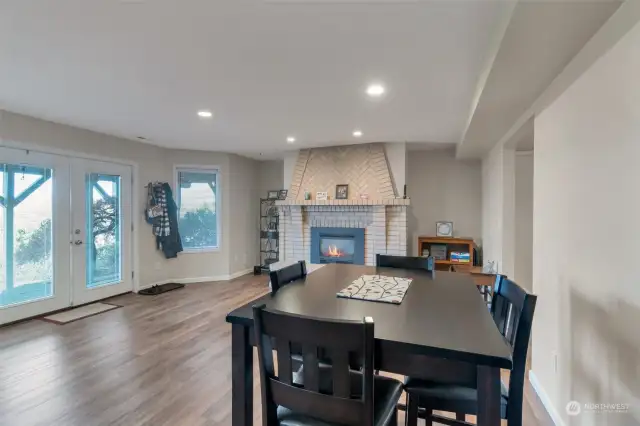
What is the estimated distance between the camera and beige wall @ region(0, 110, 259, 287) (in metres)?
4.07

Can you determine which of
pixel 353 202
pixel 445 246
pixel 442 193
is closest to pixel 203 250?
pixel 353 202

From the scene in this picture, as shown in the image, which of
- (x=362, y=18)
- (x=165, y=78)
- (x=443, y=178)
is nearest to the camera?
(x=362, y=18)

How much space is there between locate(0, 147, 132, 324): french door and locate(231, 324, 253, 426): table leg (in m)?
3.85

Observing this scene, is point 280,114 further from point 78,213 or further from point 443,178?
point 443,178

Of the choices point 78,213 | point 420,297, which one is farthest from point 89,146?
point 420,297

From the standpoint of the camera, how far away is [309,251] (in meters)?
5.78

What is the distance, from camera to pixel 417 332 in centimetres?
115

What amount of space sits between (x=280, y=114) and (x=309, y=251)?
2786mm

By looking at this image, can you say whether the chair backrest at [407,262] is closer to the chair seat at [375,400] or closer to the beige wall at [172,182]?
the chair seat at [375,400]

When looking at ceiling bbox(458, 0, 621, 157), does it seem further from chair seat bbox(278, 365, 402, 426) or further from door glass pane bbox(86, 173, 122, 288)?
door glass pane bbox(86, 173, 122, 288)

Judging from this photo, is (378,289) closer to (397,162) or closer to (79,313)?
(397,162)

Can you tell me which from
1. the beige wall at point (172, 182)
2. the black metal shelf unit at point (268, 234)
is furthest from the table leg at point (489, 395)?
the black metal shelf unit at point (268, 234)

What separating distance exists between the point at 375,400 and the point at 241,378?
0.52m

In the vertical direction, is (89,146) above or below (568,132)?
above
